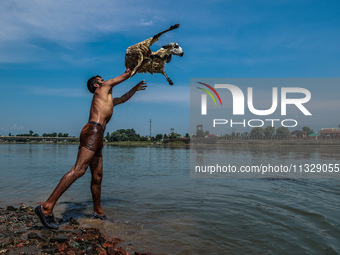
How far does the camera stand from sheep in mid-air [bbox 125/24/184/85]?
484cm

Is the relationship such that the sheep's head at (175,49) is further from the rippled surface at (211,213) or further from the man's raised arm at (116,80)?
the rippled surface at (211,213)

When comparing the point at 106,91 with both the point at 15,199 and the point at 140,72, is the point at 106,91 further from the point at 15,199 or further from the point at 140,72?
the point at 15,199

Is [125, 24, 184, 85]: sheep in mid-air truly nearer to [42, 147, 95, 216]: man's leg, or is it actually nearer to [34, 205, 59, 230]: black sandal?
[42, 147, 95, 216]: man's leg

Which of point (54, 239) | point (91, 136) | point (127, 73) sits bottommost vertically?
point (54, 239)

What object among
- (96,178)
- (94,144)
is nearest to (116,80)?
(94,144)

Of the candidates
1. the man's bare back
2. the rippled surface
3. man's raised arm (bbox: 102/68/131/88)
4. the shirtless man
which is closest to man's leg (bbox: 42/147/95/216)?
the shirtless man

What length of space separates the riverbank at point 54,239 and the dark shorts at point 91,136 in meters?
1.26

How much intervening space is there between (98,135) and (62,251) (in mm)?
1770

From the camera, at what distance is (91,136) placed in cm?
444

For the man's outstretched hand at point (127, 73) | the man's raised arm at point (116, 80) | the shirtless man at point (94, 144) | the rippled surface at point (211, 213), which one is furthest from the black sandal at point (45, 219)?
the man's outstretched hand at point (127, 73)

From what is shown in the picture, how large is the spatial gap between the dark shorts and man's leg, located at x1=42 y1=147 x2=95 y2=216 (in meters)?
0.08

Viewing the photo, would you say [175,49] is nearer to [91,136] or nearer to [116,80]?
[116,80]

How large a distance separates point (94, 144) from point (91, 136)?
5.3 inches

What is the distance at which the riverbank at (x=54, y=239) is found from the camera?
339cm
